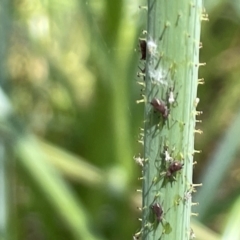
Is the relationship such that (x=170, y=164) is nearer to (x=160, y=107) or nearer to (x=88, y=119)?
(x=160, y=107)

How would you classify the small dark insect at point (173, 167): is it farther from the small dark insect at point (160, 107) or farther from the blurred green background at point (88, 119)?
the blurred green background at point (88, 119)

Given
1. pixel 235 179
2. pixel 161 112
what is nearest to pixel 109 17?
pixel 235 179

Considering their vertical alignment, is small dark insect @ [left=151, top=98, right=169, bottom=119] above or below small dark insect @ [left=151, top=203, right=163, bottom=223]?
above

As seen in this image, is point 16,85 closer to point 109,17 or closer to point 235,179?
point 109,17

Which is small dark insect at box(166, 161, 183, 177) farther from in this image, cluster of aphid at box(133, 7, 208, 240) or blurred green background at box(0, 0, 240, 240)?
blurred green background at box(0, 0, 240, 240)

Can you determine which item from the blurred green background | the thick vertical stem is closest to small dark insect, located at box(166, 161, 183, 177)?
the thick vertical stem

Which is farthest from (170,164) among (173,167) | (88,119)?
(88,119)

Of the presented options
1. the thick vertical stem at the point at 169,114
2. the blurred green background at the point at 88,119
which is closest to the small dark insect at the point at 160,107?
the thick vertical stem at the point at 169,114
